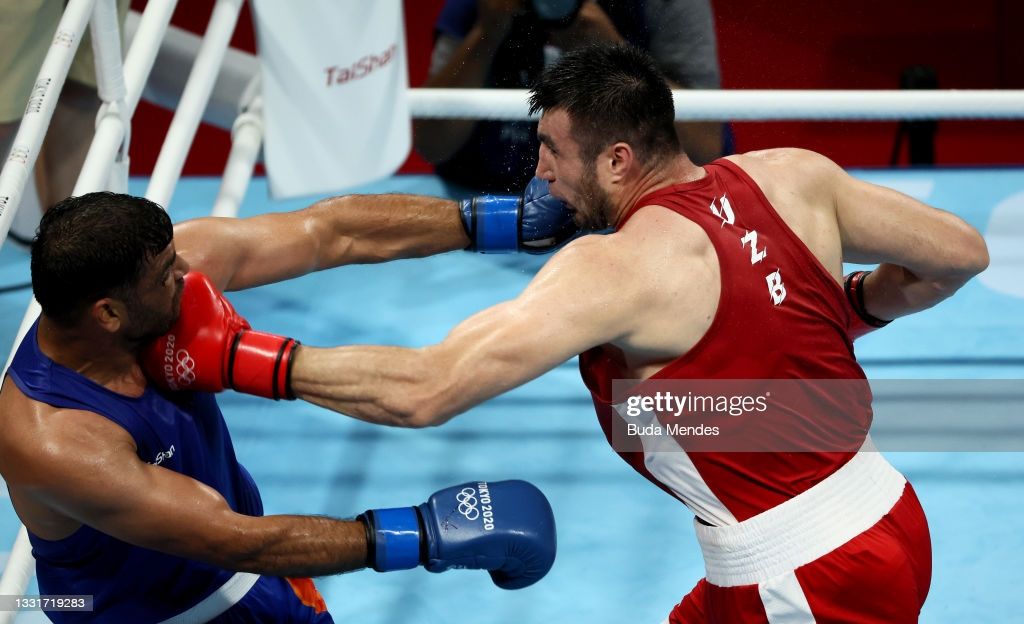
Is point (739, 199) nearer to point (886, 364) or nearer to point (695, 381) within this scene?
point (695, 381)

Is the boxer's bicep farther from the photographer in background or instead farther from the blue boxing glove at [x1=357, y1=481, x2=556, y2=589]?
the photographer in background

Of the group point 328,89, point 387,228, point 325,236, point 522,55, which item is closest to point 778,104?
point 522,55

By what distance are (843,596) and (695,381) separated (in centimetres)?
46

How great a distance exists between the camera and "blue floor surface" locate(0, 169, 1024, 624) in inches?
118

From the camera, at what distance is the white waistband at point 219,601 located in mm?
2176

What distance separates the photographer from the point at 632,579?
3057mm

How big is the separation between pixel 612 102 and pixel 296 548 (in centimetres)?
89

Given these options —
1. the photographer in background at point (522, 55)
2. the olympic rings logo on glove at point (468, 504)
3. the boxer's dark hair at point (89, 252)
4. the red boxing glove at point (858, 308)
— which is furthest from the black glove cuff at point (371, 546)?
the photographer in background at point (522, 55)

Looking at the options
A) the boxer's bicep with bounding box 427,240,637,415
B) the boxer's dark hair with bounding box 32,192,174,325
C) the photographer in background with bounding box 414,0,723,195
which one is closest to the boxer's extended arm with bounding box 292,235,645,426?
the boxer's bicep with bounding box 427,240,637,415

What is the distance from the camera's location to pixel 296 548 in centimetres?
201

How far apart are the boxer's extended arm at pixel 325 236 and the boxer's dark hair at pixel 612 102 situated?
0.61 meters

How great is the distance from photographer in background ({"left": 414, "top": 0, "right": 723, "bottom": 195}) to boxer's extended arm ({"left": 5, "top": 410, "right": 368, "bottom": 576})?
4.43ft

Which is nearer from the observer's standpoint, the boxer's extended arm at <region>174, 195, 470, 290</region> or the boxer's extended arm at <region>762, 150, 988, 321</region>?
the boxer's extended arm at <region>762, 150, 988, 321</region>

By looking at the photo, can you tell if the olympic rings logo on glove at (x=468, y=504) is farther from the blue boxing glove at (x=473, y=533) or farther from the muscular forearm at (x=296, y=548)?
the muscular forearm at (x=296, y=548)
